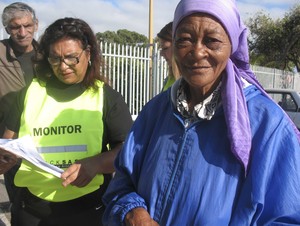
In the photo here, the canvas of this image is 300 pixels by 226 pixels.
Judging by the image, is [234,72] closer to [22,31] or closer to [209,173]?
[209,173]

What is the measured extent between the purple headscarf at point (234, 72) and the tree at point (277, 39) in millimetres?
26415

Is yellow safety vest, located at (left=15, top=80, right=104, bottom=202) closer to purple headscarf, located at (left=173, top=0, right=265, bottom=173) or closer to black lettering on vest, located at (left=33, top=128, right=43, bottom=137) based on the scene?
black lettering on vest, located at (left=33, top=128, right=43, bottom=137)

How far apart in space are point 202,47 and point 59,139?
3.30 ft

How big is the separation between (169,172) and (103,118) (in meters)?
0.77

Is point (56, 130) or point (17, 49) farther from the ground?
point (17, 49)

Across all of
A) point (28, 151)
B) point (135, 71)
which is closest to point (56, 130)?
point (28, 151)

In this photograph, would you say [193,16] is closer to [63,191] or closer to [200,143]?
[200,143]

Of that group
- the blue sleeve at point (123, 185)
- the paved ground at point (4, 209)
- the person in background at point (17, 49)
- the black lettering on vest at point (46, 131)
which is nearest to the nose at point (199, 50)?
the blue sleeve at point (123, 185)

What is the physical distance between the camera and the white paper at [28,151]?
1.78m

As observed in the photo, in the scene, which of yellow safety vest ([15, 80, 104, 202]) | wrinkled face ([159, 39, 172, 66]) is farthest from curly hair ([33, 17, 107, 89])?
wrinkled face ([159, 39, 172, 66])

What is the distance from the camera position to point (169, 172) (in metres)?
1.40

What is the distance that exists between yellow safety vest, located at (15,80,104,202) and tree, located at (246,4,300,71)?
26.2 m

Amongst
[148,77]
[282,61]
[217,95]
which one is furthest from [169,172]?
[282,61]

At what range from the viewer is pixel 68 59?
81.7 inches
